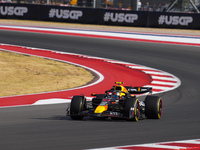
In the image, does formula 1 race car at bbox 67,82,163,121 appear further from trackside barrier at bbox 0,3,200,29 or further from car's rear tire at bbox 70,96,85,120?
trackside barrier at bbox 0,3,200,29

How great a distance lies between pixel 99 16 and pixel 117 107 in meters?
25.9

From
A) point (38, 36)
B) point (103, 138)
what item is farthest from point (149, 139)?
point (38, 36)

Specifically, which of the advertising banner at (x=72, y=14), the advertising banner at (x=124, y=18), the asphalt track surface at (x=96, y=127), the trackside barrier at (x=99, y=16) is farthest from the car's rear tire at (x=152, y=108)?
the advertising banner at (x=72, y=14)

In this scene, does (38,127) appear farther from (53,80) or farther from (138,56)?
(138,56)

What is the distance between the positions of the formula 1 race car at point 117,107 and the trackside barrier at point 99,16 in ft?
74.4

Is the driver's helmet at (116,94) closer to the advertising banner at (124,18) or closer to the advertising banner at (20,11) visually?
the advertising banner at (124,18)

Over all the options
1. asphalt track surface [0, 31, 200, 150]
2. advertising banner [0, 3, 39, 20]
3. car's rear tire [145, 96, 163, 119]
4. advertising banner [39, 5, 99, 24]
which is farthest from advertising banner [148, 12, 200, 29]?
car's rear tire [145, 96, 163, 119]

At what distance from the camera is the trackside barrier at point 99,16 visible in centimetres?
3288

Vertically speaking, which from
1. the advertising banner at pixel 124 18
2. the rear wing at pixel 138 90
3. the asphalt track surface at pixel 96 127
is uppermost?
the advertising banner at pixel 124 18

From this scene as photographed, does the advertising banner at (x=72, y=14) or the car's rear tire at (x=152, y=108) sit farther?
the advertising banner at (x=72, y=14)

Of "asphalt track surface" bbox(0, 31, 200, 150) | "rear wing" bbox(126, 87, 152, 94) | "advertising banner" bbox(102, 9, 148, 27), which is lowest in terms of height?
"asphalt track surface" bbox(0, 31, 200, 150)

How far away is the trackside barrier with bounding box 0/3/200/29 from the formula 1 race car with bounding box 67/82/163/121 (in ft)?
74.4

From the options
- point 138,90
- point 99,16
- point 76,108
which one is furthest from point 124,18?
point 76,108

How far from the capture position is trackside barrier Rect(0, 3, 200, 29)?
3288 cm
